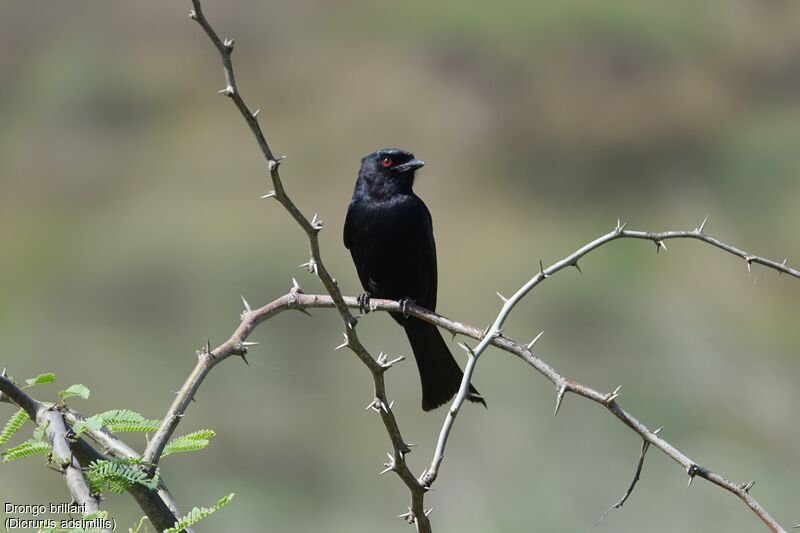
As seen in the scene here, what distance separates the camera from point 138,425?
307 cm

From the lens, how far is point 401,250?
5.71 metres

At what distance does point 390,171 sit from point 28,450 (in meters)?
3.42

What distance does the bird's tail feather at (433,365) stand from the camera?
550cm

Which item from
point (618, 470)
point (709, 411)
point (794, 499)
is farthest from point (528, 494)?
point (709, 411)

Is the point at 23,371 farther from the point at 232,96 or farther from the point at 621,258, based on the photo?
the point at 232,96

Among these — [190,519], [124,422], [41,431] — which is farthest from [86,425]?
[190,519]

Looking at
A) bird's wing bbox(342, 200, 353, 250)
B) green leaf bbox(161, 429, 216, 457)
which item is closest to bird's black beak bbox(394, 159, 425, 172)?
bird's wing bbox(342, 200, 353, 250)

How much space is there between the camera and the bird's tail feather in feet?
18.1

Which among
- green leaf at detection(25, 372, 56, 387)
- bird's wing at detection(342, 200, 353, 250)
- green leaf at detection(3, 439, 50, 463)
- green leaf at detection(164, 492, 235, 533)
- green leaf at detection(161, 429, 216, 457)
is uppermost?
bird's wing at detection(342, 200, 353, 250)

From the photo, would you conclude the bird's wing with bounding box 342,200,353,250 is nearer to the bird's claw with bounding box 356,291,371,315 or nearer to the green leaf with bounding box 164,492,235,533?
the bird's claw with bounding box 356,291,371,315

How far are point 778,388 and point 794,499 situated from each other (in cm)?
534

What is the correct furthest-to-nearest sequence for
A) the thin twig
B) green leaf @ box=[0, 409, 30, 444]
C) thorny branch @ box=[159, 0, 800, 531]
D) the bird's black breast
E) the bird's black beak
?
the bird's black beak → the bird's black breast → green leaf @ box=[0, 409, 30, 444] → thorny branch @ box=[159, 0, 800, 531] → the thin twig

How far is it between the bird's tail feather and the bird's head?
783mm

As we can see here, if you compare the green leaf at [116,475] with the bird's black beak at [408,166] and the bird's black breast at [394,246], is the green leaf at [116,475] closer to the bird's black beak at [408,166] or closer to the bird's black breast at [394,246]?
the bird's black breast at [394,246]
